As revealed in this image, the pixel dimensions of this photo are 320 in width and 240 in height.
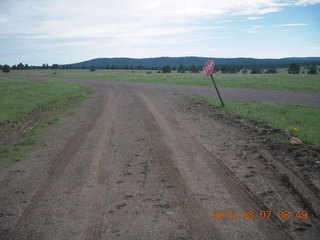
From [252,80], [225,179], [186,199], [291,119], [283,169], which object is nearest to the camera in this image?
[186,199]

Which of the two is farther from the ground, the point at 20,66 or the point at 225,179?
the point at 20,66

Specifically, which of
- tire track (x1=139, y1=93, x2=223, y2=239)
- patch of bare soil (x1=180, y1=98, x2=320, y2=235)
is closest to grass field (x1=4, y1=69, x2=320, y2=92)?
patch of bare soil (x1=180, y1=98, x2=320, y2=235)

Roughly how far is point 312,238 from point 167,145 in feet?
13.6

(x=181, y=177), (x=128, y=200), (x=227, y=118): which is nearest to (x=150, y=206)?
(x=128, y=200)

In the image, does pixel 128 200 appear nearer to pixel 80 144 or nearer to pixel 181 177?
pixel 181 177

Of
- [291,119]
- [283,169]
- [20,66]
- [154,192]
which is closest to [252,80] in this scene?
[291,119]

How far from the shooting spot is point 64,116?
11.6m

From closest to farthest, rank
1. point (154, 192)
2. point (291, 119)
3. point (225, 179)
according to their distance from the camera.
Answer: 1. point (154, 192)
2. point (225, 179)
3. point (291, 119)

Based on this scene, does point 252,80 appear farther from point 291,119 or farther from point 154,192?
point 154,192

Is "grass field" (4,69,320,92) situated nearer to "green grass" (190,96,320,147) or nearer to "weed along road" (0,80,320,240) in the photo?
"green grass" (190,96,320,147)

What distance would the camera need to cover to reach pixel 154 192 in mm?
4316

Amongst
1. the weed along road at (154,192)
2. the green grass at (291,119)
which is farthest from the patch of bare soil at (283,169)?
the green grass at (291,119)

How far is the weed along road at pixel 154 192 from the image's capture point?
11.0 feet

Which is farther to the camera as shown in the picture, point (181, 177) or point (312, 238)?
point (181, 177)
